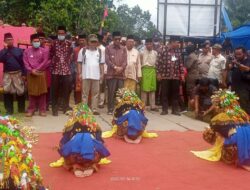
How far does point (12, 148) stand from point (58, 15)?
1017 cm

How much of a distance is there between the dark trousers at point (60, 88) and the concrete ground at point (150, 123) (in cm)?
25

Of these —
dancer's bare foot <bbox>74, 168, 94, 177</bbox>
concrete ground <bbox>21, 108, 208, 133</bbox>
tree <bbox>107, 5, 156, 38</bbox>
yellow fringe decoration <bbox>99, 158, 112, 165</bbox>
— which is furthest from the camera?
tree <bbox>107, 5, 156, 38</bbox>

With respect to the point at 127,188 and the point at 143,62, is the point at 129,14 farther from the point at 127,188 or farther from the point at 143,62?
the point at 127,188

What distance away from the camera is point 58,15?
13523 millimetres

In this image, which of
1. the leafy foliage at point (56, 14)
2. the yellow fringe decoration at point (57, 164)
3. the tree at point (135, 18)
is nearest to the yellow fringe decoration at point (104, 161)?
the yellow fringe decoration at point (57, 164)

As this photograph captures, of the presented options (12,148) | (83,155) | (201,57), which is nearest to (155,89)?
(201,57)

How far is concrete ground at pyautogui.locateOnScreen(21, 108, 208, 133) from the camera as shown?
8398 mm

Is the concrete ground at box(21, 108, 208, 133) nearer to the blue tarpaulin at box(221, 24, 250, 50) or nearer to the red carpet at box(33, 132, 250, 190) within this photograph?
the red carpet at box(33, 132, 250, 190)

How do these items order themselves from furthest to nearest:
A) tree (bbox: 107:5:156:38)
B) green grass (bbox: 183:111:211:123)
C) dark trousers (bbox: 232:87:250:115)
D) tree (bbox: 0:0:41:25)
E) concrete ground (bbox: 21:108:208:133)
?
1. tree (bbox: 107:5:156:38)
2. tree (bbox: 0:0:41:25)
3. green grass (bbox: 183:111:211:123)
4. dark trousers (bbox: 232:87:250:115)
5. concrete ground (bbox: 21:108:208:133)

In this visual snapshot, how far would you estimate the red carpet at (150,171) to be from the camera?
4.95 m

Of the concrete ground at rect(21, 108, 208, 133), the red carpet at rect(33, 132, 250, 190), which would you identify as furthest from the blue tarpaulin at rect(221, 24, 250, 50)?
the red carpet at rect(33, 132, 250, 190)

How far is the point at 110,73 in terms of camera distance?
32.8ft

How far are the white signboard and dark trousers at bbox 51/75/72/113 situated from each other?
4062 mm

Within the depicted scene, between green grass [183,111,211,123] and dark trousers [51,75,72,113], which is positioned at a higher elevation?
dark trousers [51,75,72,113]
